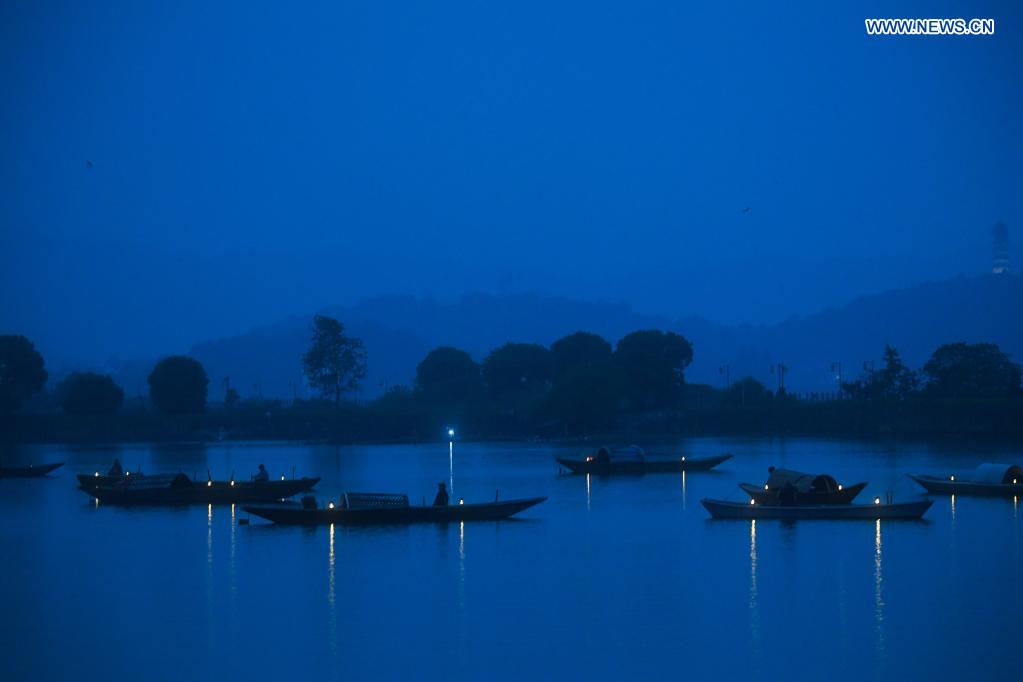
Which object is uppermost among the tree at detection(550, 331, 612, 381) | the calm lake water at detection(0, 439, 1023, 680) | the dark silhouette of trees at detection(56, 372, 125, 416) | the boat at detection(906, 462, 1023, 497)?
the tree at detection(550, 331, 612, 381)

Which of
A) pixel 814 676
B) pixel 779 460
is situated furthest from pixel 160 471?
pixel 814 676

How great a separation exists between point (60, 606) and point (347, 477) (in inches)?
1398

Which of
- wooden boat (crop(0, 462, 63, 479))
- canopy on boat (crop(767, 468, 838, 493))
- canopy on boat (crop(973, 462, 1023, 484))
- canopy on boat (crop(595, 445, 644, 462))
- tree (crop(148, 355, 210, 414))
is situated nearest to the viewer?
canopy on boat (crop(767, 468, 838, 493))

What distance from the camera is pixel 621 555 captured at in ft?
102

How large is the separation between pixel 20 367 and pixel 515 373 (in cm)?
4799

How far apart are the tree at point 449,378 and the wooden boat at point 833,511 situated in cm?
8603

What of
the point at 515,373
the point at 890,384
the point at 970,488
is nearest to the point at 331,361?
the point at 515,373

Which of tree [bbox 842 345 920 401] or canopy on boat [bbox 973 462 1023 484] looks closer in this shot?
canopy on boat [bbox 973 462 1023 484]

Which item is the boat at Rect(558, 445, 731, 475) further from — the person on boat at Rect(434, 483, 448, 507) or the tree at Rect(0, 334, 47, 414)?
the tree at Rect(0, 334, 47, 414)

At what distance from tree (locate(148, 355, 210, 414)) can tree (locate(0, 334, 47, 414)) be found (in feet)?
56.2

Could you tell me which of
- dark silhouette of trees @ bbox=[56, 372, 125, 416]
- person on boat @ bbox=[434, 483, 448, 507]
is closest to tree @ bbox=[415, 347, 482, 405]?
dark silhouette of trees @ bbox=[56, 372, 125, 416]

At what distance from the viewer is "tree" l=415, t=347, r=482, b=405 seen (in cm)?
12244

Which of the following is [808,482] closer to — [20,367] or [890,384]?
[890,384]

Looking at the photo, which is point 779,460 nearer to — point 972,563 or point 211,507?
point 211,507
